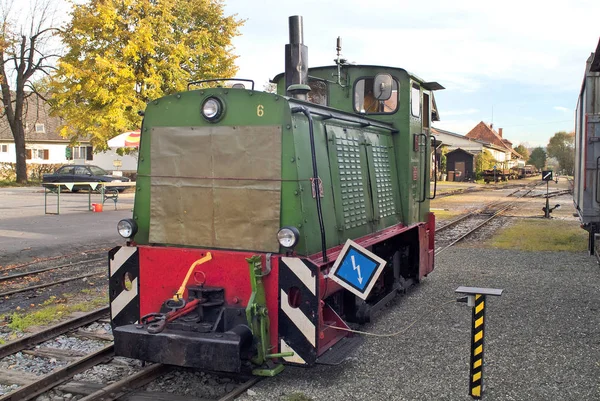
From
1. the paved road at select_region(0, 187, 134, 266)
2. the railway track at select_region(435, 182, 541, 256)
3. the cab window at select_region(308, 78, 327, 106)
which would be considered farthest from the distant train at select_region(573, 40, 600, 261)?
the paved road at select_region(0, 187, 134, 266)

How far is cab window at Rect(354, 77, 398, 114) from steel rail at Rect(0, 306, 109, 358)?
3.82 m

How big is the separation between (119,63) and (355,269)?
74.0 ft

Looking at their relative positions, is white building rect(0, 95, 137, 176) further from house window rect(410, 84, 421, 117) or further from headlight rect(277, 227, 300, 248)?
headlight rect(277, 227, 300, 248)

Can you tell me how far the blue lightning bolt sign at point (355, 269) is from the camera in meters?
4.71

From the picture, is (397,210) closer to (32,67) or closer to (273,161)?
(273,161)

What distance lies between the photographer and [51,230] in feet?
45.5

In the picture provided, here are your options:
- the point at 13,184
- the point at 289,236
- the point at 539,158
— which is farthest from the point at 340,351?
the point at 539,158

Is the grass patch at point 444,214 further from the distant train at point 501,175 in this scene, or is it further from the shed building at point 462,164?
the shed building at point 462,164

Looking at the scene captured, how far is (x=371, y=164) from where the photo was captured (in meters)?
6.37

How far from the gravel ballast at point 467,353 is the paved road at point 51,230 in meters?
7.12

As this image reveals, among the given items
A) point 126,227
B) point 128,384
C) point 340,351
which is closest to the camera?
point 128,384

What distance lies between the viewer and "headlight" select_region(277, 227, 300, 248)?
4547 millimetres

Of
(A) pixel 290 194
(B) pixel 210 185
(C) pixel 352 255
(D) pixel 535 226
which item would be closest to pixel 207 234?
(B) pixel 210 185

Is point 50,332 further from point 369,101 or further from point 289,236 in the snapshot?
point 369,101
